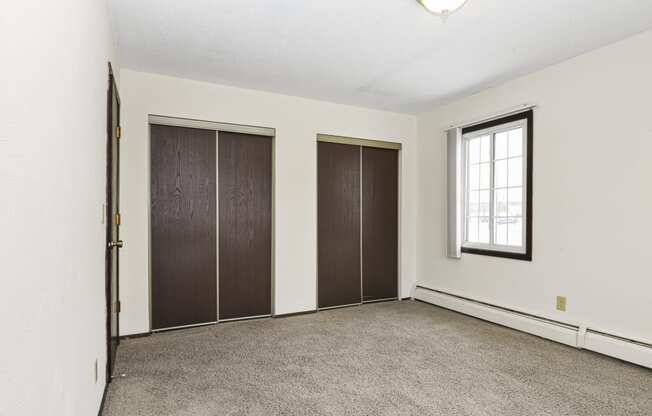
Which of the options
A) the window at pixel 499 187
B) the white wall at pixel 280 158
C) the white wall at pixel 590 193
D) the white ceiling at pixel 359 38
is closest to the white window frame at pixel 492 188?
the window at pixel 499 187

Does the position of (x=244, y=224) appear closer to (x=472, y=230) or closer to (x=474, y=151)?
(x=472, y=230)

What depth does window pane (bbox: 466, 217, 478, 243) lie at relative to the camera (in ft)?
13.9

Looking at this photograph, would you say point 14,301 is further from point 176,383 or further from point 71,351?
point 176,383

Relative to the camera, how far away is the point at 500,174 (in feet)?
12.9

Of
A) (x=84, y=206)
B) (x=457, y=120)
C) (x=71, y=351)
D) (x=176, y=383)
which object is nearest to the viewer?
(x=71, y=351)

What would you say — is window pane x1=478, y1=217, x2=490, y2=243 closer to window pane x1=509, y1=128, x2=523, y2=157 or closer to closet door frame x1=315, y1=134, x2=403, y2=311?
window pane x1=509, y1=128, x2=523, y2=157

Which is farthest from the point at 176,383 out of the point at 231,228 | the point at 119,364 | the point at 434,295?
the point at 434,295

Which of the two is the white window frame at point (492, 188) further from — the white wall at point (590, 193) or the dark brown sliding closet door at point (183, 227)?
the dark brown sliding closet door at point (183, 227)

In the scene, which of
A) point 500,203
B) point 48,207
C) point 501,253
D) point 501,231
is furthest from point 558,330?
point 48,207

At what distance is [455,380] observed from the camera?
254cm

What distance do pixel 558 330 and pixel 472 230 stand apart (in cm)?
137

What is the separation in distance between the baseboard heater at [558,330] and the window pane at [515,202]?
962 mm

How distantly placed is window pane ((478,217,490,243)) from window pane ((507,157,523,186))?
0.50 m

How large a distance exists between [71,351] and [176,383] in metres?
1.29
